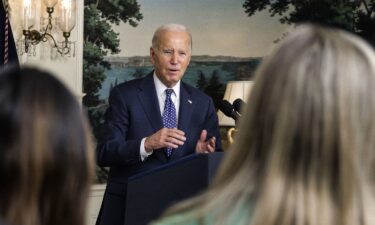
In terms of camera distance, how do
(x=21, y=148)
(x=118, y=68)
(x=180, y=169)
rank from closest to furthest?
(x=21, y=148) < (x=180, y=169) < (x=118, y=68)

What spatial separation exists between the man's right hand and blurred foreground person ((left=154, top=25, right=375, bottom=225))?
76.2 inches

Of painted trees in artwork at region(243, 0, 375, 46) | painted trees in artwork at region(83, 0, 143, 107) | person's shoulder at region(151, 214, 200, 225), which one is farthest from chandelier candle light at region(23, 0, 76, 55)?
person's shoulder at region(151, 214, 200, 225)

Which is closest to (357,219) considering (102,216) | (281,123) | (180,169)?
(281,123)

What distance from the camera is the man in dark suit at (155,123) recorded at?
3385 millimetres

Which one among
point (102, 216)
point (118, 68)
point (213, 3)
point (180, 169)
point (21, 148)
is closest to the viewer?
point (21, 148)

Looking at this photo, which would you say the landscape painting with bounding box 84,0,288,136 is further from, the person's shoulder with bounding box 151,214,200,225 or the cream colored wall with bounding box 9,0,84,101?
the person's shoulder with bounding box 151,214,200,225

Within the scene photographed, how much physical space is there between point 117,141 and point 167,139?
320mm

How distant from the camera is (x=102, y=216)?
3424mm

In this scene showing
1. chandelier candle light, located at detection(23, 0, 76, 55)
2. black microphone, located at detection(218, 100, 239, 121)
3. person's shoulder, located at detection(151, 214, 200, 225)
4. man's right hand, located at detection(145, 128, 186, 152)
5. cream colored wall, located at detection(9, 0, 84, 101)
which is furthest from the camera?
cream colored wall, located at detection(9, 0, 84, 101)

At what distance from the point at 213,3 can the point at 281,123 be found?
5535mm

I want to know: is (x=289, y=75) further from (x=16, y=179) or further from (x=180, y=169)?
(x=180, y=169)

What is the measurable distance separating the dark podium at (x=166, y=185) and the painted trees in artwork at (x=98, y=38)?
3236mm

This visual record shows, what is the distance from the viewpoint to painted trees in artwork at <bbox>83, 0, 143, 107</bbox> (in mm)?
6027

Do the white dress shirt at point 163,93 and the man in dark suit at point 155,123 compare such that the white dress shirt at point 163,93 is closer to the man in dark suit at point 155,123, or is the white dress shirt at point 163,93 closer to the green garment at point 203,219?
the man in dark suit at point 155,123
